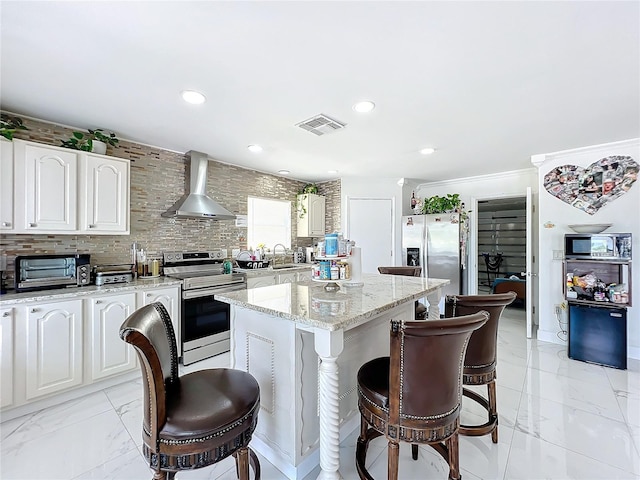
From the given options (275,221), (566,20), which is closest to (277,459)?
(566,20)

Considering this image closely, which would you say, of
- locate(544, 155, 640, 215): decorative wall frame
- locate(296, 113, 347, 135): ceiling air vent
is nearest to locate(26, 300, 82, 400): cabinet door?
locate(296, 113, 347, 135): ceiling air vent

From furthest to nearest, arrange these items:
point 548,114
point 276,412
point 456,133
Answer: point 456,133
point 548,114
point 276,412

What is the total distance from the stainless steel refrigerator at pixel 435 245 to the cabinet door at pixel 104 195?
4255 millimetres

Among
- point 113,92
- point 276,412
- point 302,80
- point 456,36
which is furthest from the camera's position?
point 113,92

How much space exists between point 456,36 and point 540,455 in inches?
103

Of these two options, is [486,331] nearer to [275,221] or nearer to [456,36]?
[456,36]

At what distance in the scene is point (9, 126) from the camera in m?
2.47

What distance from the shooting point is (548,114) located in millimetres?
2559

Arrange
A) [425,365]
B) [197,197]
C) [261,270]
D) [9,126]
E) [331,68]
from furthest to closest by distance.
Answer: [261,270] → [197,197] → [9,126] → [331,68] → [425,365]

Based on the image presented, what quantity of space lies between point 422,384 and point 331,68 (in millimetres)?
1902

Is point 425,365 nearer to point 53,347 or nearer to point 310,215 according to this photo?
point 53,347

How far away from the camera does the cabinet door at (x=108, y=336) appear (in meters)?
2.60

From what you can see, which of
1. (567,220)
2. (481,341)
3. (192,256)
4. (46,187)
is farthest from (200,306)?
(567,220)

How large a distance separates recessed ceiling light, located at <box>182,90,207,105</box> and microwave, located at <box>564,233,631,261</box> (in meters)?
4.17
